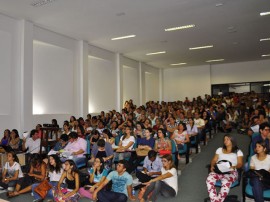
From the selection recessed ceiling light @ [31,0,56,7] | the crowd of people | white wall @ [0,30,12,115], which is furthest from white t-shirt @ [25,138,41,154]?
recessed ceiling light @ [31,0,56,7]

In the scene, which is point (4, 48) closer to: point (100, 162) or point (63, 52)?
point (63, 52)

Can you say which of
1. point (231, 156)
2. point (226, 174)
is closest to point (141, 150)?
point (231, 156)

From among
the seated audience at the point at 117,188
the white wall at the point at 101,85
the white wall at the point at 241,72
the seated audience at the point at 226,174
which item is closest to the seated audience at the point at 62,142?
the seated audience at the point at 117,188

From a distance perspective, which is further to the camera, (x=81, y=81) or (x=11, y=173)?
(x=81, y=81)

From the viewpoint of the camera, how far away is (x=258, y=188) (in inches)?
126

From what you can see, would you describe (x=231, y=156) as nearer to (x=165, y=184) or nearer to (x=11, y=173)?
(x=165, y=184)

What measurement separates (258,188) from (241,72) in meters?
13.9

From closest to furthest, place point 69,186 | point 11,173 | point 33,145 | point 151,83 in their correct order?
point 69,186
point 11,173
point 33,145
point 151,83

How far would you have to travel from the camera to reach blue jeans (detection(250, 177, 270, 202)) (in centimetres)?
319

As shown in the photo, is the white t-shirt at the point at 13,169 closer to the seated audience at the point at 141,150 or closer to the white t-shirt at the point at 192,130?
the seated audience at the point at 141,150

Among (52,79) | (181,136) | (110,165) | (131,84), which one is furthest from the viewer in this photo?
(131,84)

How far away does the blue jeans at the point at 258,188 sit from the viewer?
3.19 meters

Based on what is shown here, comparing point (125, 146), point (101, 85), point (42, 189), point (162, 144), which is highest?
point (101, 85)

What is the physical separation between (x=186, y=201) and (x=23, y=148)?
14.8ft
